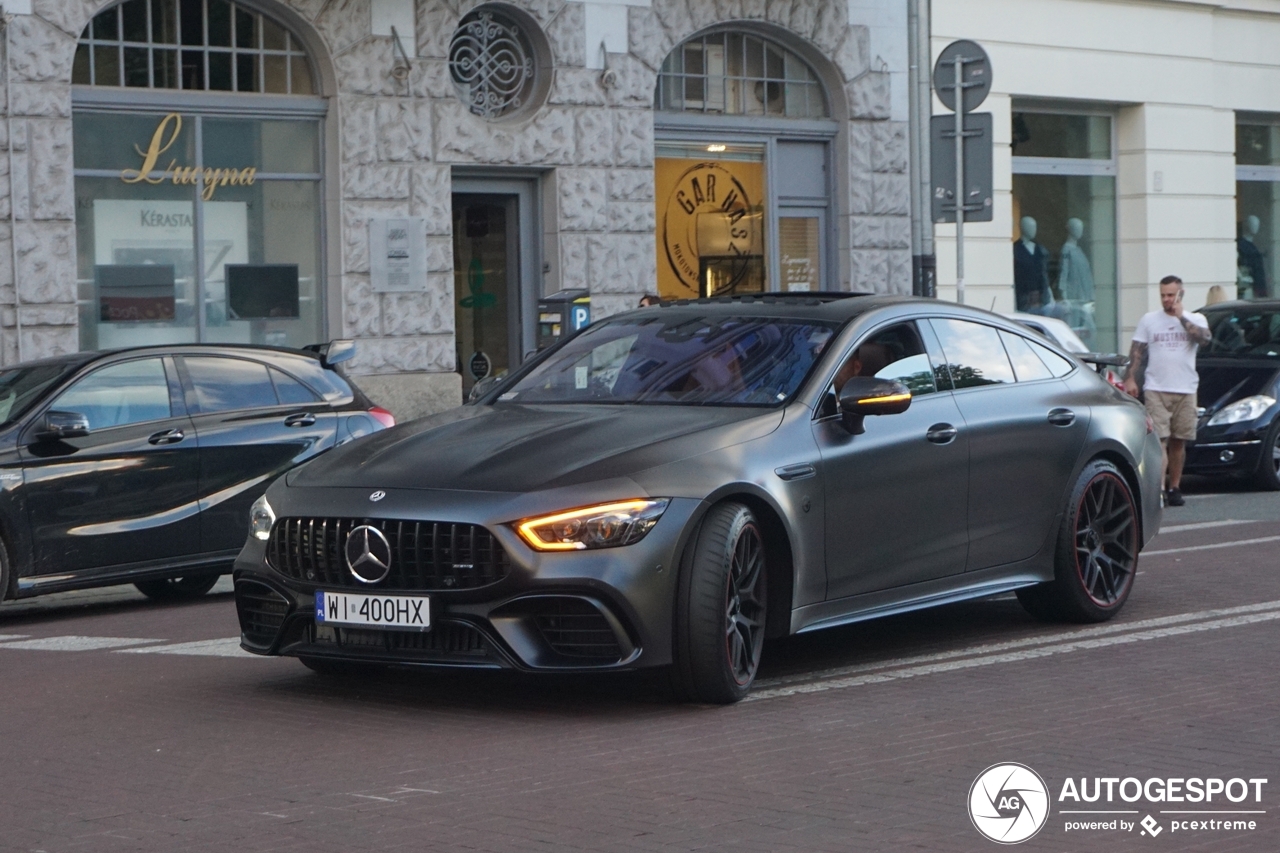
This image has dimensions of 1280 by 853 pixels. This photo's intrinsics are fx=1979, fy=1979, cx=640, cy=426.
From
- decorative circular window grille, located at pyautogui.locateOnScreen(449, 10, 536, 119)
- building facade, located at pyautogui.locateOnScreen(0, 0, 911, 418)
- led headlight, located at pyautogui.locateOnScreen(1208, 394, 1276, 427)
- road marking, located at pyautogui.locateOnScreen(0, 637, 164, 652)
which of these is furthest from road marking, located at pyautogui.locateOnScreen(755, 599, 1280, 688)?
decorative circular window grille, located at pyautogui.locateOnScreen(449, 10, 536, 119)

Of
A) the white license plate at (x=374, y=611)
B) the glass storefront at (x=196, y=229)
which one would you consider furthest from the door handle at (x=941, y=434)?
the glass storefront at (x=196, y=229)

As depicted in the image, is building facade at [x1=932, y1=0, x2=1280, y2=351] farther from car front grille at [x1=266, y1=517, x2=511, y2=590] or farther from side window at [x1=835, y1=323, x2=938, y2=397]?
car front grille at [x1=266, y1=517, x2=511, y2=590]

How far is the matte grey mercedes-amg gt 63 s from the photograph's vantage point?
6676mm

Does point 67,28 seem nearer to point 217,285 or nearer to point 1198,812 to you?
point 217,285

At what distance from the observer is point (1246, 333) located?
18.2 meters

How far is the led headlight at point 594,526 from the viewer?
6.62 meters

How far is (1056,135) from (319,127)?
33.6 ft

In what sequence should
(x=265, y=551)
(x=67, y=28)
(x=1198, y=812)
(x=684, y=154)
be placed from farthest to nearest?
(x=684, y=154) < (x=67, y=28) < (x=265, y=551) < (x=1198, y=812)

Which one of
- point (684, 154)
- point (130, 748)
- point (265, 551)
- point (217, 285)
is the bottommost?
point (130, 748)

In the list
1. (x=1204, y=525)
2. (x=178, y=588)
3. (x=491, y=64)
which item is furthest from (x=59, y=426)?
(x=491, y=64)

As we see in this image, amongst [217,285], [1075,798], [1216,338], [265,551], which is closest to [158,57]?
[217,285]

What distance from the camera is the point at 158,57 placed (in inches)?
704

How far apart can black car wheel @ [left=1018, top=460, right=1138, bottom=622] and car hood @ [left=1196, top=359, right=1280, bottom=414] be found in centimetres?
852

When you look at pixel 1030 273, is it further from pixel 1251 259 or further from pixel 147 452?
pixel 147 452
